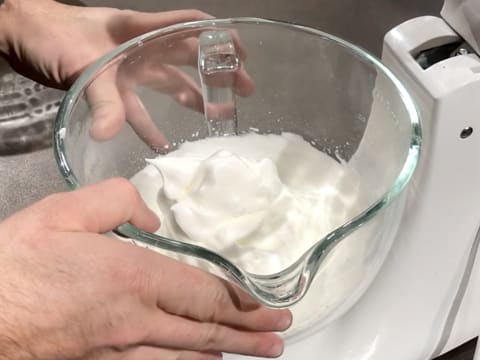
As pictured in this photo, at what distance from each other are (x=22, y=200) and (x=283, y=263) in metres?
0.47

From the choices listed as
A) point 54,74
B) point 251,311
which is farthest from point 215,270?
point 54,74

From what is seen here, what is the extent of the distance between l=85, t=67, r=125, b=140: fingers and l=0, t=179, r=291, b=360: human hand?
9 cm

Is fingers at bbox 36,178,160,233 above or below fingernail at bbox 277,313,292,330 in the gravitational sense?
above

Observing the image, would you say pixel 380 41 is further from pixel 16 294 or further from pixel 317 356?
pixel 16 294

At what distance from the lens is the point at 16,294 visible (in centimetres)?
31

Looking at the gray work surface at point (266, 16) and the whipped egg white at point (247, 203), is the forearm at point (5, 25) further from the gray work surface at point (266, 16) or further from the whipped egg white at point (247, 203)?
the whipped egg white at point (247, 203)

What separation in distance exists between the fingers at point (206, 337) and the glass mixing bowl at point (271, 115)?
Result: 0.08ft

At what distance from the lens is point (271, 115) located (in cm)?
A: 48

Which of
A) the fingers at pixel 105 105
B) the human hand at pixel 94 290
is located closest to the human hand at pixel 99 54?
the fingers at pixel 105 105

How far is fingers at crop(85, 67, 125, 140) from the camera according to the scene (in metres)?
0.41

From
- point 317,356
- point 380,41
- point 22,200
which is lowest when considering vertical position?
point 22,200

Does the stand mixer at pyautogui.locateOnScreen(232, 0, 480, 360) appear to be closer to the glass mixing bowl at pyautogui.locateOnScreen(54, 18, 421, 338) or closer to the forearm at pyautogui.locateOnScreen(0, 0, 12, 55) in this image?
the glass mixing bowl at pyautogui.locateOnScreen(54, 18, 421, 338)

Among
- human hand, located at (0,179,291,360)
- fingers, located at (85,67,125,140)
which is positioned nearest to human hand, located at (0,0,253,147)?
fingers, located at (85,67,125,140)

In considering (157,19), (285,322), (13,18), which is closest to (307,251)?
(285,322)
